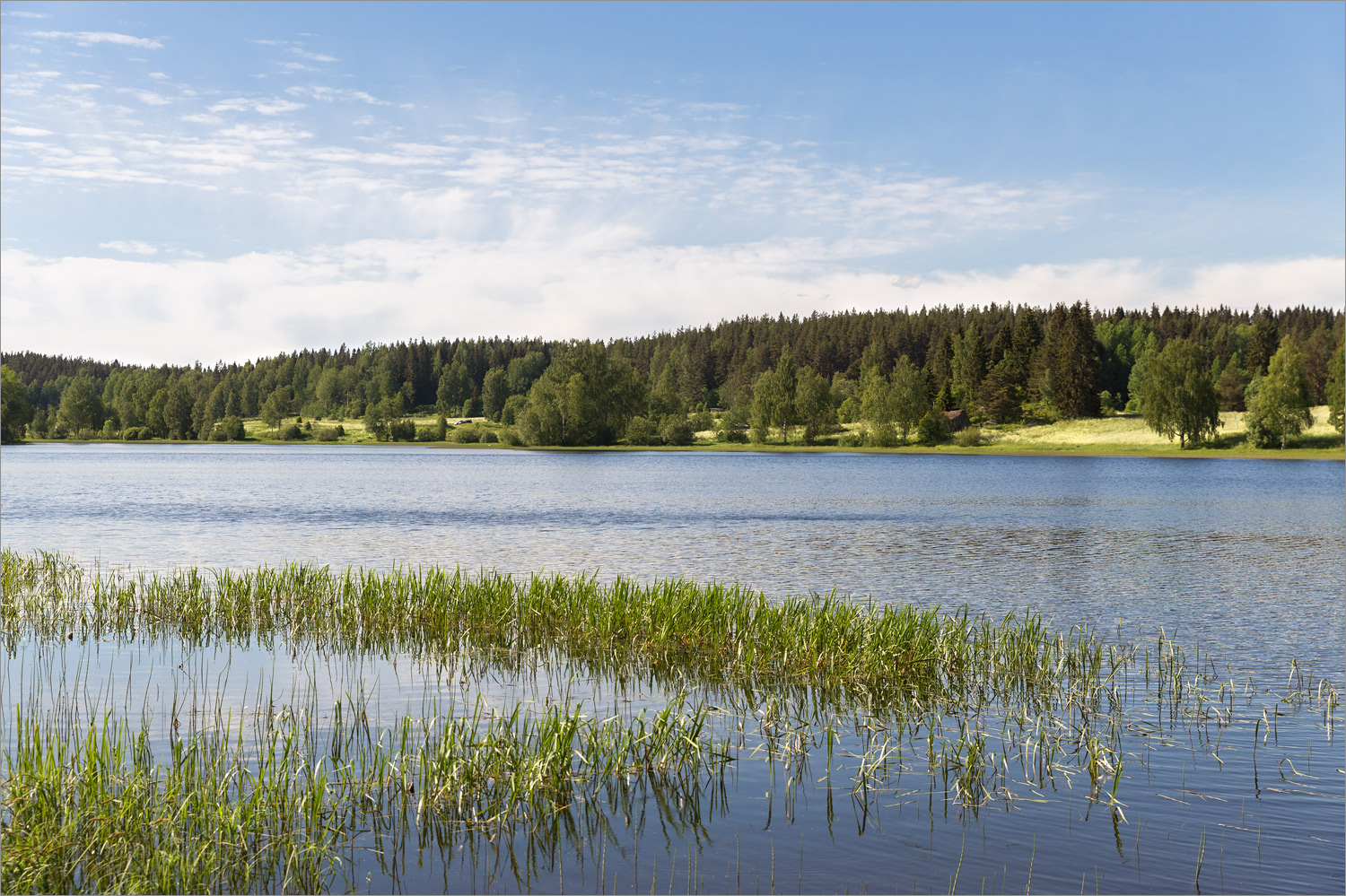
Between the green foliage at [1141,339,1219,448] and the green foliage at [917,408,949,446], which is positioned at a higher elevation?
the green foliage at [1141,339,1219,448]

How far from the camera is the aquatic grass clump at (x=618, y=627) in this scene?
607 inches

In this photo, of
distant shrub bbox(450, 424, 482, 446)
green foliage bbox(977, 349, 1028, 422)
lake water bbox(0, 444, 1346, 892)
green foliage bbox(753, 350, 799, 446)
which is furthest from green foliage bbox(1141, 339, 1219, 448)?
distant shrub bbox(450, 424, 482, 446)

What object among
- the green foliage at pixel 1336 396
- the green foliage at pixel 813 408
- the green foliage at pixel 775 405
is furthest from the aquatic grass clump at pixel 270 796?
the green foliage at pixel 813 408

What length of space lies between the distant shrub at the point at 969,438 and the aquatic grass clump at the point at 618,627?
127m

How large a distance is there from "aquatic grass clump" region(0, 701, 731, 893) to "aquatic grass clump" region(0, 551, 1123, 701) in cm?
424

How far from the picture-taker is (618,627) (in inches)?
691

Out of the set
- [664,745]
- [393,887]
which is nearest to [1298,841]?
[664,745]

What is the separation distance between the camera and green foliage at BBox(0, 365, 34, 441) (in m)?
140

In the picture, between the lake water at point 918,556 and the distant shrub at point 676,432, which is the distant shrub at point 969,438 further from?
the lake water at point 918,556

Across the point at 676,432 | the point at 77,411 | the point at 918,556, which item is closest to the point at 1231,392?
the point at 676,432

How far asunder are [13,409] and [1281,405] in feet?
564

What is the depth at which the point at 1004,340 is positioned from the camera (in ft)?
563

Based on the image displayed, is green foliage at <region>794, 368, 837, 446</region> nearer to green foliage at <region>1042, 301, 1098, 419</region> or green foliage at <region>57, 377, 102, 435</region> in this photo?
green foliage at <region>1042, 301, 1098, 419</region>

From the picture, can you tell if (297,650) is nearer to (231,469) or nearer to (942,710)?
(942,710)
